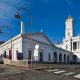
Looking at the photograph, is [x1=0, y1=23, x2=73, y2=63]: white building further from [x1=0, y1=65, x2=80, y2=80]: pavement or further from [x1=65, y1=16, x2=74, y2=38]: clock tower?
[x1=65, y1=16, x2=74, y2=38]: clock tower

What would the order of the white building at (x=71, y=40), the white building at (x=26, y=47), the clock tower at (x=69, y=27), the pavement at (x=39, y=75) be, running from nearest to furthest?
1. the pavement at (x=39, y=75)
2. the white building at (x=26, y=47)
3. the white building at (x=71, y=40)
4. the clock tower at (x=69, y=27)

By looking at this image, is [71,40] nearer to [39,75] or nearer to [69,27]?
[69,27]

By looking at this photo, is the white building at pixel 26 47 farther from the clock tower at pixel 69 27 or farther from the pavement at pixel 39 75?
the clock tower at pixel 69 27

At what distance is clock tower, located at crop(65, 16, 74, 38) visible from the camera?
329ft

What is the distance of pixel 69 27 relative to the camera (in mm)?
101625

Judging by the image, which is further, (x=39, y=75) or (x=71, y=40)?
(x=71, y=40)

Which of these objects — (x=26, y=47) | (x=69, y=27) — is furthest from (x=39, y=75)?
(x=69, y=27)

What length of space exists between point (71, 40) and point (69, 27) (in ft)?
22.1

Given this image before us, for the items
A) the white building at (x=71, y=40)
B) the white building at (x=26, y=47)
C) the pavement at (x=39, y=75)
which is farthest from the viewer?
the white building at (x=71, y=40)

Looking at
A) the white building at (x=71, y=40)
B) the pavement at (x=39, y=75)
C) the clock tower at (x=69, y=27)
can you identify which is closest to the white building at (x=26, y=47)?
the pavement at (x=39, y=75)

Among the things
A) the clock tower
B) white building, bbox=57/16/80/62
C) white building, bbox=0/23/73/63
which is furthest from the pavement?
the clock tower

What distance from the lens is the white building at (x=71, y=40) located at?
3804 inches

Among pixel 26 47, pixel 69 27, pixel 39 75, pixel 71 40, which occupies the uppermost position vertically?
pixel 69 27

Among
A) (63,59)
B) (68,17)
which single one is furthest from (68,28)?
(63,59)
